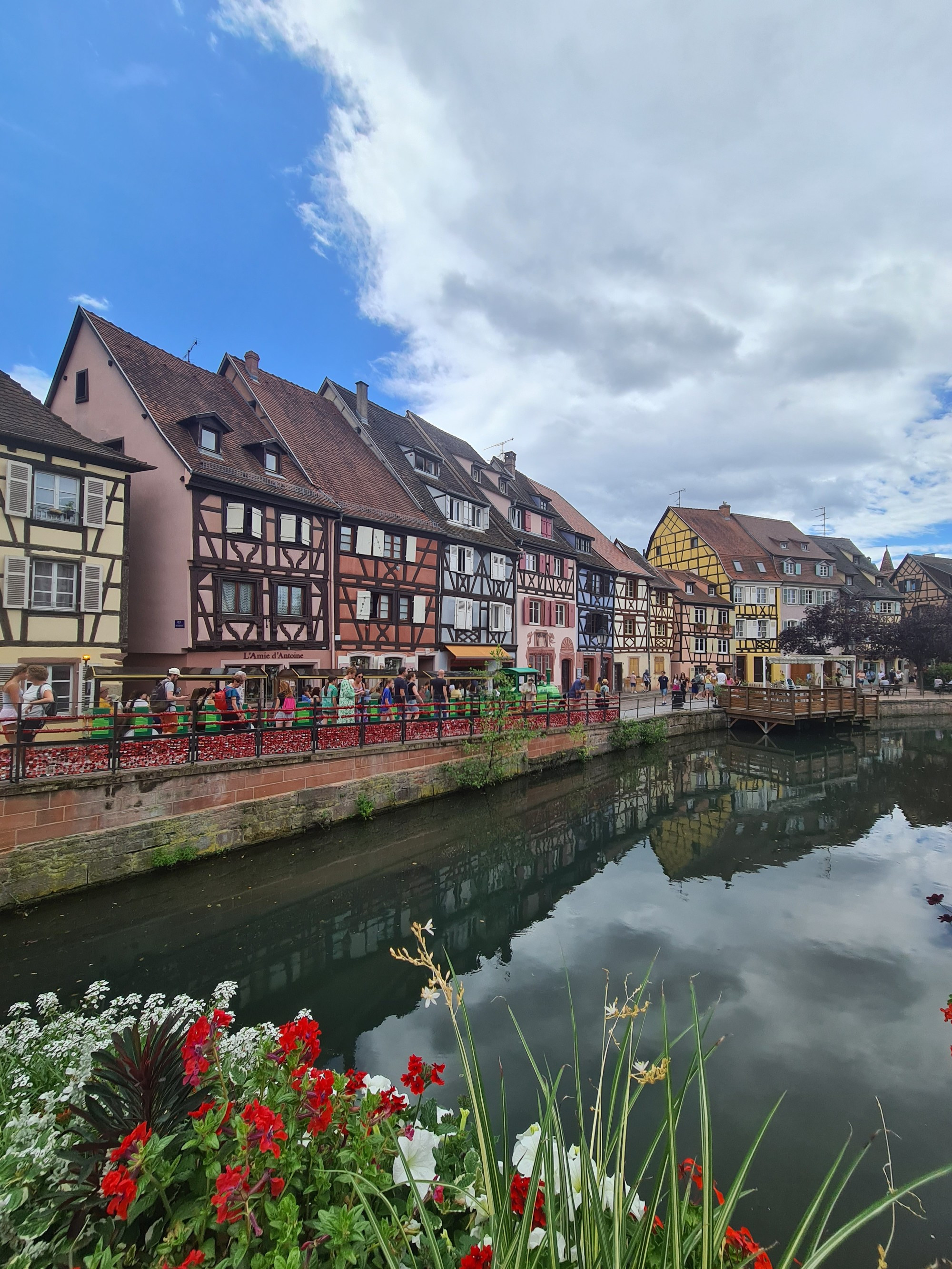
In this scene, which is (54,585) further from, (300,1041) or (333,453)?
(300,1041)

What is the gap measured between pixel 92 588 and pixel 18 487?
2.70 meters

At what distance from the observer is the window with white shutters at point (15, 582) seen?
13.8 m

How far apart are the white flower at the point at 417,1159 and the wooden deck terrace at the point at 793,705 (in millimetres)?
30383

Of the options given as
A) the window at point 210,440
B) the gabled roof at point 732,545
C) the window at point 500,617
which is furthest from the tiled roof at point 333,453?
the gabled roof at point 732,545

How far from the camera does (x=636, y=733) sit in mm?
24000

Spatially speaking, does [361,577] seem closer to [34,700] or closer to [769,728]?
[34,700]

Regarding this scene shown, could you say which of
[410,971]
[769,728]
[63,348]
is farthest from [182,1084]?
[769,728]

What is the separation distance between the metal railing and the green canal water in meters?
1.87

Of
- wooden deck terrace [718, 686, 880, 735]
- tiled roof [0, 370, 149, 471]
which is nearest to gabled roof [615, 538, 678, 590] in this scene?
wooden deck terrace [718, 686, 880, 735]

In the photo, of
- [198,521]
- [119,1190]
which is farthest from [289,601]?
[119,1190]

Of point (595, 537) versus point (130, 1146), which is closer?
point (130, 1146)

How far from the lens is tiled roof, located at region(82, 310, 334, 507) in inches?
687

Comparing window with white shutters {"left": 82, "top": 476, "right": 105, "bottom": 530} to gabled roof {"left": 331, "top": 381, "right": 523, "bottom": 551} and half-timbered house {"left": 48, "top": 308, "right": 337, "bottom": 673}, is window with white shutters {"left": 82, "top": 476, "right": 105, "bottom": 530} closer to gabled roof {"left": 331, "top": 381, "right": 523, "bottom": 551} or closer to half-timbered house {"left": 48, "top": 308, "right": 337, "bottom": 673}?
half-timbered house {"left": 48, "top": 308, "right": 337, "bottom": 673}

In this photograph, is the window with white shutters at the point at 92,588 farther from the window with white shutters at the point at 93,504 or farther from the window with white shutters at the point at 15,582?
the window with white shutters at the point at 15,582
